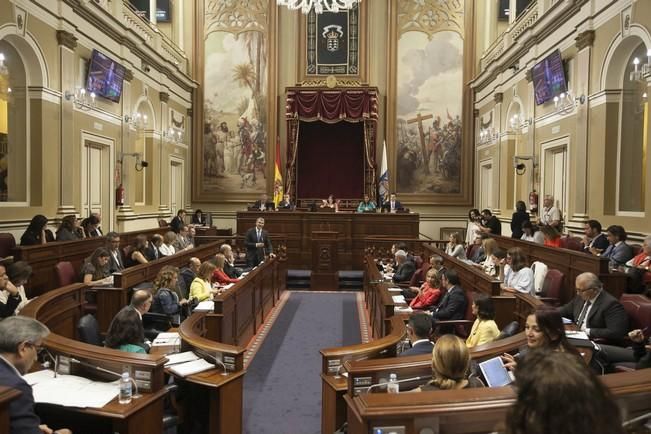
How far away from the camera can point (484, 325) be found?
4.23 meters

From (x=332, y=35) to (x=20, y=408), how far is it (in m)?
15.8

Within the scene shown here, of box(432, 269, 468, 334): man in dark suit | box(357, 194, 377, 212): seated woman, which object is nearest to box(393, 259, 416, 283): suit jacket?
box(432, 269, 468, 334): man in dark suit

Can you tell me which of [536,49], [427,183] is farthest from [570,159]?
[427,183]

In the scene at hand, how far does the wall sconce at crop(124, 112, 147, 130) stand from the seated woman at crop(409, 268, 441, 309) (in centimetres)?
861

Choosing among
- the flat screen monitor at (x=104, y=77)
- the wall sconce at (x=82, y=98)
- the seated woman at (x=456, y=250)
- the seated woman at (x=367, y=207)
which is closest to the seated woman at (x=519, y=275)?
the seated woman at (x=456, y=250)

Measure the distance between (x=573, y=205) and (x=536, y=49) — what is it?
3735 mm

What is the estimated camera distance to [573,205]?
9.60 m

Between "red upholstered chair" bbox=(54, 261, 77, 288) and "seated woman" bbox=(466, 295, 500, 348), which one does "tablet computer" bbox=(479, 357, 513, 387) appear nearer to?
"seated woman" bbox=(466, 295, 500, 348)

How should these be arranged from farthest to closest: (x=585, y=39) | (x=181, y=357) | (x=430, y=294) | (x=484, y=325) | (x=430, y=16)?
(x=430, y=16) < (x=585, y=39) < (x=430, y=294) < (x=484, y=325) < (x=181, y=357)

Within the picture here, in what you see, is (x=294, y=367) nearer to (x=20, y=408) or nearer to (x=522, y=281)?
(x=522, y=281)

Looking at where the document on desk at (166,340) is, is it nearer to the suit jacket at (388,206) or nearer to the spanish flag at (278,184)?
the suit jacket at (388,206)

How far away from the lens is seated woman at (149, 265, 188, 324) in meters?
5.36

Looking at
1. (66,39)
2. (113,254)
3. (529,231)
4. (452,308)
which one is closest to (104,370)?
(452,308)

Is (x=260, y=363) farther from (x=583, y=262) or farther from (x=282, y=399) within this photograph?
(x=583, y=262)
